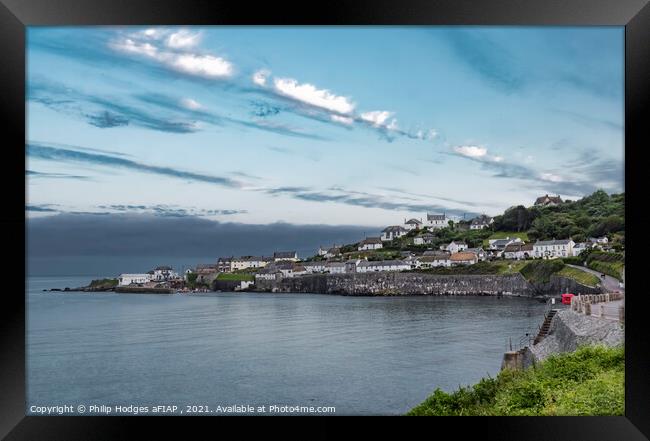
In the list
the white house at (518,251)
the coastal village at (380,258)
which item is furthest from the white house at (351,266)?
the white house at (518,251)

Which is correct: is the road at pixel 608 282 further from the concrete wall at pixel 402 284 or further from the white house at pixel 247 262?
the white house at pixel 247 262

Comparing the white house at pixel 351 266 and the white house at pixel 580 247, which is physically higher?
the white house at pixel 580 247

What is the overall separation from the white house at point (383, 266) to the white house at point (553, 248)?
25.0 feet

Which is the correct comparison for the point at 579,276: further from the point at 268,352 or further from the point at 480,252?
the point at 268,352

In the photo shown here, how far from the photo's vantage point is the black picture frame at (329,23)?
11.5 feet

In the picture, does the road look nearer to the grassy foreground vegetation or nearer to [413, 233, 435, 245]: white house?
[413, 233, 435, 245]: white house

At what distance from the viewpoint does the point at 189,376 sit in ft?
35.1

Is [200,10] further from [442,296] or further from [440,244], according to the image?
[442,296]

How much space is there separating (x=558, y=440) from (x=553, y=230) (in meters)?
15.7

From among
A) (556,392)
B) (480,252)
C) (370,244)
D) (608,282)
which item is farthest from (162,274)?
(556,392)

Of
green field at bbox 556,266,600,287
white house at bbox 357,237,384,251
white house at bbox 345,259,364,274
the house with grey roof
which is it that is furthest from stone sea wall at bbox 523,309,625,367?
white house at bbox 345,259,364,274

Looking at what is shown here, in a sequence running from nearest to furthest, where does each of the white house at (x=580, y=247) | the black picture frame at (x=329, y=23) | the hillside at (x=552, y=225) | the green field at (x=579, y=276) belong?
the black picture frame at (x=329, y=23) → the hillside at (x=552, y=225) → the green field at (x=579, y=276) → the white house at (x=580, y=247)

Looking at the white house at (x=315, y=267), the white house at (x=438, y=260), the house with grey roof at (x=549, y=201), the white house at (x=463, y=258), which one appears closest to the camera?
the house with grey roof at (x=549, y=201)

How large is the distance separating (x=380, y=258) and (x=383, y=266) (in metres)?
0.43
